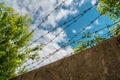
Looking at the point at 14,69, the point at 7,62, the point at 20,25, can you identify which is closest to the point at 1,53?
the point at 7,62

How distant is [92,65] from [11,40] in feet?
49.3

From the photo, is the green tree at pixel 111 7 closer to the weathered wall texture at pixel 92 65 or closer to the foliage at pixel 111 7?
the foliage at pixel 111 7

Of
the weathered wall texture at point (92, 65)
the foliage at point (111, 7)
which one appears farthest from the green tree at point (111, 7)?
the weathered wall texture at point (92, 65)

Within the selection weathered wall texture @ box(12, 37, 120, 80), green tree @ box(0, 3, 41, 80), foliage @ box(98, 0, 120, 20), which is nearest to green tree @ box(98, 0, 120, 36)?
foliage @ box(98, 0, 120, 20)

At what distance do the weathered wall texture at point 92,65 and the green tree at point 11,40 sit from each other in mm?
11595

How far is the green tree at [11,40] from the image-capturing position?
1756 centimetres

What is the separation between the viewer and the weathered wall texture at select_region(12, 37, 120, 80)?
4.89 metres

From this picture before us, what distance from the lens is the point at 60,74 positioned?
5.86 m

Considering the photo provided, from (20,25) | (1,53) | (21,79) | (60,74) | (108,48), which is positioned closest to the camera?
(108,48)

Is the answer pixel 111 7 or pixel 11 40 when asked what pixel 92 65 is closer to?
pixel 11 40

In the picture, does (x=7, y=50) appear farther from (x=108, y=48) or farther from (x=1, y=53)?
(x=108, y=48)

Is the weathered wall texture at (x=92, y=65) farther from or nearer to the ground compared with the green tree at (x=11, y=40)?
nearer to the ground

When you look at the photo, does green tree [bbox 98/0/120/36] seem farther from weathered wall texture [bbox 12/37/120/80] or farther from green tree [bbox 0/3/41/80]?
weathered wall texture [bbox 12/37/120/80]

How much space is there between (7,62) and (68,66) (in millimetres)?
12239
